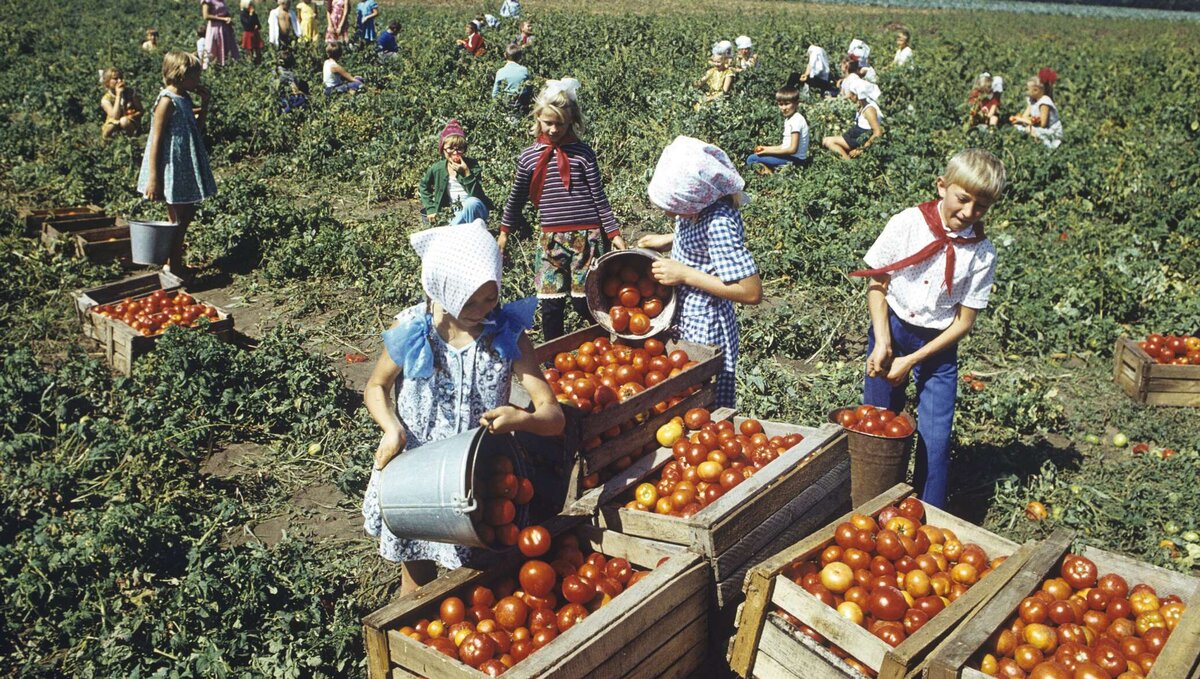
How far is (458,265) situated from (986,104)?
14.4 meters

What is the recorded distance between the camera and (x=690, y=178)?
14.7 feet

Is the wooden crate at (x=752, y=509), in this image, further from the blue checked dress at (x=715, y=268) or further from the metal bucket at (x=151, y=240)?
the metal bucket at (x=151, y=240)

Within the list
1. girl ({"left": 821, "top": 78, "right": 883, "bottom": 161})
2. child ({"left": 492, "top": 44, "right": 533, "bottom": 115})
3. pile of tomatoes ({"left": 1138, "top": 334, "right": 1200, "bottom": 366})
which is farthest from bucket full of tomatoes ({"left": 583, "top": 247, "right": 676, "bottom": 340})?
child ({"left": 492, "top": 44, "right": 533, "bottom": 115})

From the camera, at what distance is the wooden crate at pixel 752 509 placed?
150 inches

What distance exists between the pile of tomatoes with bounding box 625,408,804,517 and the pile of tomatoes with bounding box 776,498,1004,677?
20.2 inches

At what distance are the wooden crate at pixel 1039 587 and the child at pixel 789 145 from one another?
867 centimetres

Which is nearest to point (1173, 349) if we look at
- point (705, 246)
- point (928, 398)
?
point (928, 398)

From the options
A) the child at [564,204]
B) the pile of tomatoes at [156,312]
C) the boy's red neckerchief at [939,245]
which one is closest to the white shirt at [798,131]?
the child at [564,204]

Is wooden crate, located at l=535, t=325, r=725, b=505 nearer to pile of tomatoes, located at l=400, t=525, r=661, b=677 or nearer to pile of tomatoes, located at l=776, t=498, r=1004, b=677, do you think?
pile of tomatoes, located at l=400, t=525, r=661, b=677

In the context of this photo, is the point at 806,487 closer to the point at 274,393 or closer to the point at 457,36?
the point at 274,393

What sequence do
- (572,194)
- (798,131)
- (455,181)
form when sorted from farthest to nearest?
1. (798,131)
2. (455,181)
3. (572,194)

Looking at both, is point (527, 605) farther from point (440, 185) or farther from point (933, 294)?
point (440, 185)

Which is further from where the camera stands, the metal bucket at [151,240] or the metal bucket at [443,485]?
the metal bucket at [151,240]

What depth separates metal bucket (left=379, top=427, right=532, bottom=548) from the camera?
10.7ft
